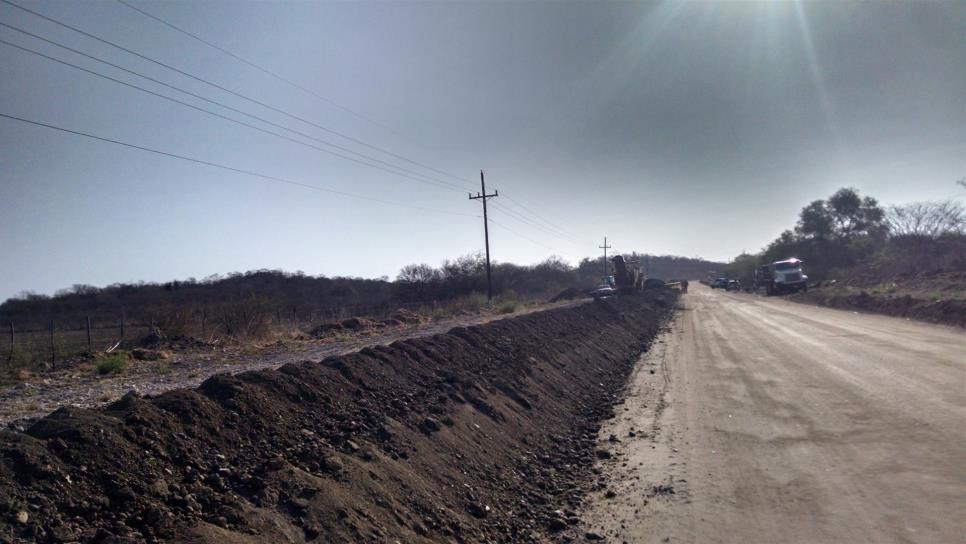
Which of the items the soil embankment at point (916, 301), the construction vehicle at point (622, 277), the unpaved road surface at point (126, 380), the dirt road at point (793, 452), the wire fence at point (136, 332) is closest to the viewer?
the dirt road at point (793, 452)

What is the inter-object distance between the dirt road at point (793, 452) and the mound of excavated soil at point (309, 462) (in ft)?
3.23

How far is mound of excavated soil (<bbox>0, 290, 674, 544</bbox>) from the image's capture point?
5207 mm

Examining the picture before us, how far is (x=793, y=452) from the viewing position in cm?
945

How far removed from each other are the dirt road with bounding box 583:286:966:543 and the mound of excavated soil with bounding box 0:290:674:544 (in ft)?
3.23

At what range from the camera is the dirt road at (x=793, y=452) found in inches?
269

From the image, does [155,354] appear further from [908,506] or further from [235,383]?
[908,506]

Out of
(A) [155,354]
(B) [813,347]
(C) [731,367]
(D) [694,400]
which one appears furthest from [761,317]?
(A) [155,354]

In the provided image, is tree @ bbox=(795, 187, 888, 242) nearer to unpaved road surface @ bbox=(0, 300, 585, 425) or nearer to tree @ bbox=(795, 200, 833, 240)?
tree @ bbox=(795, 200, 833, 240)

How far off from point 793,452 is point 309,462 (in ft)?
22.0

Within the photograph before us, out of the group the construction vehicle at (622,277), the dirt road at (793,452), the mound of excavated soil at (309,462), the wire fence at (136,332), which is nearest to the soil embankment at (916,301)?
the dirt road at (793,452)

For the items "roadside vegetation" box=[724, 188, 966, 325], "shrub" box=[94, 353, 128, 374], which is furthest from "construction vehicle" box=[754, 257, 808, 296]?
"shrub" box=[94, 353, 128, 374]

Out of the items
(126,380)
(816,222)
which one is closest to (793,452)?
(126,380)

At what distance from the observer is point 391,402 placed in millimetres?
10125

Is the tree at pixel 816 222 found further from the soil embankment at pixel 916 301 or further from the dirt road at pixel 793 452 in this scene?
the dirt road at pixel 793 452
